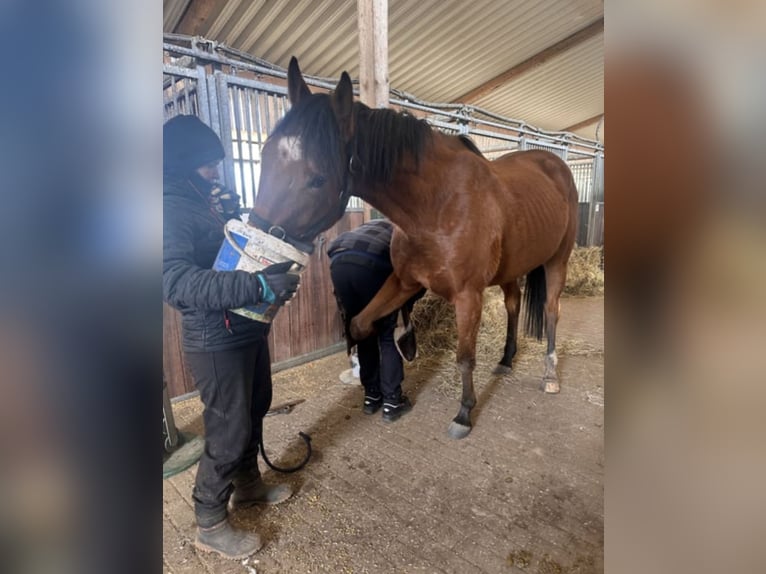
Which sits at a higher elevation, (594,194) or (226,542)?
(594,194)

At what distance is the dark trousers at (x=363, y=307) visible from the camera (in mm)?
1911

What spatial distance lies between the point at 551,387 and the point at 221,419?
1.74 m

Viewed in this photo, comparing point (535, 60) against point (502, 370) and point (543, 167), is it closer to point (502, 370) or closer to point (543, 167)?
point (543, 167)

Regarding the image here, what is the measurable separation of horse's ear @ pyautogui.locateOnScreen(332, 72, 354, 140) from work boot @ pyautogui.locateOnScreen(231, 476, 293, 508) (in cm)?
113

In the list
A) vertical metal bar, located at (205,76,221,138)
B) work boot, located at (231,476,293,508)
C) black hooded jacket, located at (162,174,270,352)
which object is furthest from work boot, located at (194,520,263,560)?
vertical metal bar, located at (205,76,221,138)

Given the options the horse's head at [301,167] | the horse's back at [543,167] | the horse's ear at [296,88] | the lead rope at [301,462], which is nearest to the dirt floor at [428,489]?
the lead rope at [301,462]

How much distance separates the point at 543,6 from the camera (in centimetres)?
402

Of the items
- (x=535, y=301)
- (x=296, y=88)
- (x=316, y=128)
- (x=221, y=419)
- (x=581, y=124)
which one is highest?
(x=581, y=124)

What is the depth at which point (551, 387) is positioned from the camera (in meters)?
2.16

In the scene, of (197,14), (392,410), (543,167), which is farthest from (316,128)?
(197,14)

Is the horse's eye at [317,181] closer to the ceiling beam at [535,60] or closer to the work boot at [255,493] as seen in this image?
the work boot at [255,493]

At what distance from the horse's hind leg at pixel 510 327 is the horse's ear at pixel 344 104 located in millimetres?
1593
